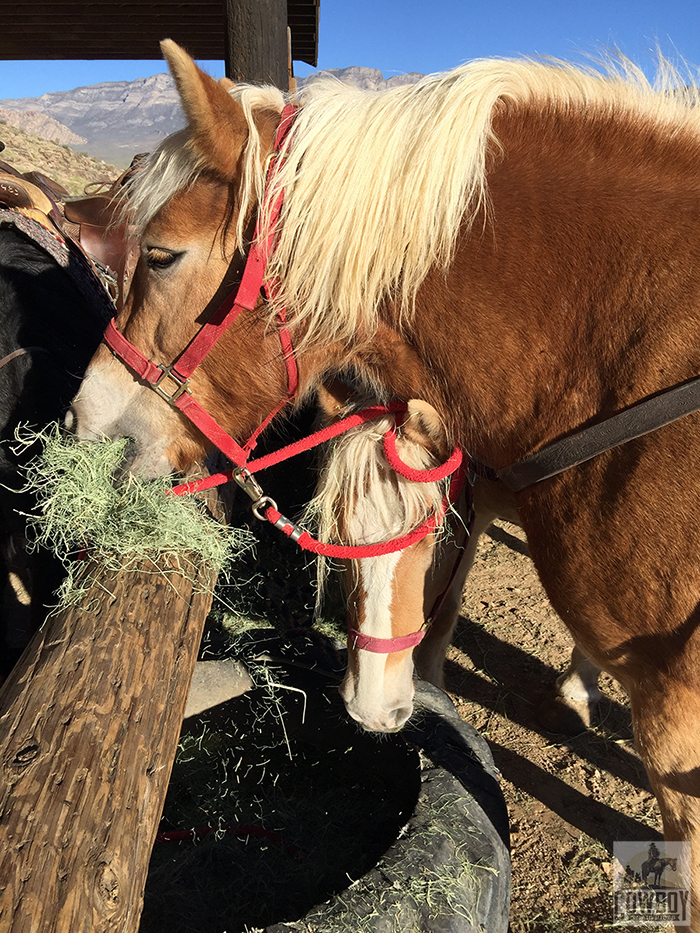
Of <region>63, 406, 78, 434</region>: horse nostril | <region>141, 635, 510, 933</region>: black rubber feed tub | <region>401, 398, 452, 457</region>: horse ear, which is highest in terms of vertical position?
<region>401, 398, 452, 457</region>: horse ear

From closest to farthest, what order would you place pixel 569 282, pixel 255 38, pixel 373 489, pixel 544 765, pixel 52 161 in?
1. pixel 569 282
2. pixel 373 489
3. pixel 544 765
4. pixel 255 38
5. pixel 52 161

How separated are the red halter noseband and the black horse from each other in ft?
2.09

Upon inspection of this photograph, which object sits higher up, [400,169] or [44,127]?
[400,169]

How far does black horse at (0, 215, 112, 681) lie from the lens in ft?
7.38

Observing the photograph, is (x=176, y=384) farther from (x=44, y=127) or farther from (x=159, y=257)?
(x=44, y=127)

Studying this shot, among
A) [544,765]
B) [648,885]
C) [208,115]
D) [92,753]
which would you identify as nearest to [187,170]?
[208,115]

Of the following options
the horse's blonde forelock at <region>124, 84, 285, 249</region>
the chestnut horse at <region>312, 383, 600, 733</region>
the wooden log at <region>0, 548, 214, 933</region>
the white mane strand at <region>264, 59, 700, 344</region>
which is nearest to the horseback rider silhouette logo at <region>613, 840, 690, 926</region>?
the chestnut horse at <region>312, 383, 600, 733</region>

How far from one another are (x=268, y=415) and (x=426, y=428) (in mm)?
443

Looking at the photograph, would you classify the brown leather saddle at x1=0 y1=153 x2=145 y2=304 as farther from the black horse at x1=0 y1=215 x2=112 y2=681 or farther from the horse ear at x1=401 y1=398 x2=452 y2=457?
the horse ear at x1=401 y1=398 x2=452 y2=457

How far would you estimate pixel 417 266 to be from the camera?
131cm

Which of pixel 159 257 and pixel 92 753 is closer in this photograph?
pixel 92 753

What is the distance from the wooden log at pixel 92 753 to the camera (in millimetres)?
886

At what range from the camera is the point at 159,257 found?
4.74 feet

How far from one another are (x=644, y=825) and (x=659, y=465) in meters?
2.19
